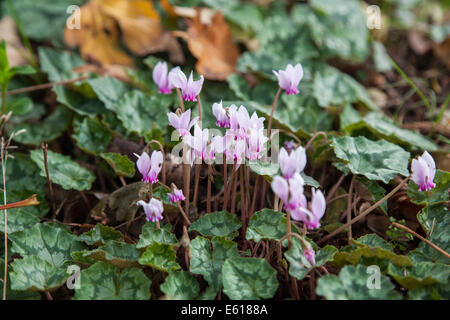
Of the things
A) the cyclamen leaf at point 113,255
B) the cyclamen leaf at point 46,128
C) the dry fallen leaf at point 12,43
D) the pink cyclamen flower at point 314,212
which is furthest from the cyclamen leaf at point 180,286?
the dry fallen leaf at point 12,43

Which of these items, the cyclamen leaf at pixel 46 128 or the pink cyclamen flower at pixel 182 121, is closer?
the pink cyclamen flower at pixel 182 121

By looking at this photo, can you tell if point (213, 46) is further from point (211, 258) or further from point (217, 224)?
point (211, 258)

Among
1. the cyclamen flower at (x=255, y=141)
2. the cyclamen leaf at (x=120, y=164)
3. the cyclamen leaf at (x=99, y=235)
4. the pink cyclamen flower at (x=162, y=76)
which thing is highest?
the pink cyclamen flower at (x=162, y=76)

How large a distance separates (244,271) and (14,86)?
1.84m

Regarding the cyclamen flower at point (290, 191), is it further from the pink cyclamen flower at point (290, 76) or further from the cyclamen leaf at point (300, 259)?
the pink cyclamen flower at point (290, 76)

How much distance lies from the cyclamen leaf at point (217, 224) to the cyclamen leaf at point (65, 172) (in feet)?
1.71

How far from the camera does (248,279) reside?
4.92 ft

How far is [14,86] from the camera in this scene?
2.64 m

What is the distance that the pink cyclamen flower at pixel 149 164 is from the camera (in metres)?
1.52

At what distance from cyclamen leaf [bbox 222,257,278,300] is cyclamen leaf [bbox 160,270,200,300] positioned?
0.36ft

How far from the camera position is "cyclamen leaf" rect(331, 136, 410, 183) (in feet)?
5.83

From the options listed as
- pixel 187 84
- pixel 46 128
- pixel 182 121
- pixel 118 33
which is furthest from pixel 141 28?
pixel 182 121

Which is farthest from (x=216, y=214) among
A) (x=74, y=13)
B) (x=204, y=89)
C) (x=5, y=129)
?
(x=74, y=13)

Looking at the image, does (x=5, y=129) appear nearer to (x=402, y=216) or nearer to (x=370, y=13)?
(x=402, y=216)
